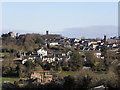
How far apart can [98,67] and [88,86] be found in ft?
14.0

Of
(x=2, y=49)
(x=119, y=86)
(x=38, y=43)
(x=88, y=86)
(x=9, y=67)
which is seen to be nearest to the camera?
(x=119, y=86)

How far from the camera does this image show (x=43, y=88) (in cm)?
753

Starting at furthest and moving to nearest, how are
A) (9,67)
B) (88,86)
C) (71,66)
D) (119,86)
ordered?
(71,66)
(9,67)
(88,86)
(119,86)

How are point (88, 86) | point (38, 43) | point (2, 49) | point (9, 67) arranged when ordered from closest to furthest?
point (88, 86), point (9, 67), point (2, 49), point (38, 43)

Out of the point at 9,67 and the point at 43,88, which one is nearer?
the point at 43,88

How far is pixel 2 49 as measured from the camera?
16.8 metres

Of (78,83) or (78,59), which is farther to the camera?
(78,59)

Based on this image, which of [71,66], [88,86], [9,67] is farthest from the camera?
[71,66]

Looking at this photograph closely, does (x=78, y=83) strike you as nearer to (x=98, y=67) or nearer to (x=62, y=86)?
(x=62, y=86)

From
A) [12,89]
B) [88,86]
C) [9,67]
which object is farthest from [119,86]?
[9,67]

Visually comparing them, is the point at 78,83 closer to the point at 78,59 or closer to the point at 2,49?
the point at 78,59

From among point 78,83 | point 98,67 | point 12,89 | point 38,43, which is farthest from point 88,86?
point 38,43

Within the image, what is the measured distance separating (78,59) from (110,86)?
5.36 metres

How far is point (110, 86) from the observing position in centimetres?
674
